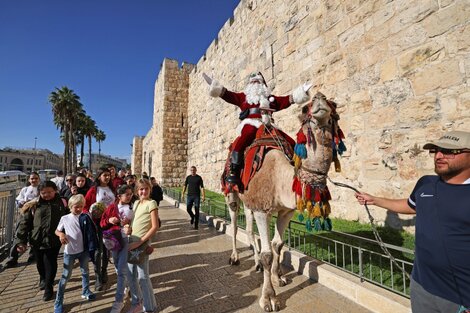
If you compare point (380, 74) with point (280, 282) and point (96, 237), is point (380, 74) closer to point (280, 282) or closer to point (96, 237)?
point (280, 282)

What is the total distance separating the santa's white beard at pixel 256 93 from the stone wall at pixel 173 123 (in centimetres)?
1443

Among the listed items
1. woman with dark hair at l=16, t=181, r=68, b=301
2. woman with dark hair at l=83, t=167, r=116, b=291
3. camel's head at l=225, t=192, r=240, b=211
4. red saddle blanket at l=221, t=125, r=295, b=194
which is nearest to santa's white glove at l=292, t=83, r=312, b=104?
red saddle blanket at l=221, t=125, r=295, b=194

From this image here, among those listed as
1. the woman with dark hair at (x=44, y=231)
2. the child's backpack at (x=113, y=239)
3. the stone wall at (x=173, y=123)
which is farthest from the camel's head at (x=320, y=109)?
the stone wall at (x=173, y=123)

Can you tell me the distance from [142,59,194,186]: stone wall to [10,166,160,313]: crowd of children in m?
13.4

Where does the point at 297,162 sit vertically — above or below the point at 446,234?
above

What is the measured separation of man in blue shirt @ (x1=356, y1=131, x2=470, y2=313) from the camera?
1.33m

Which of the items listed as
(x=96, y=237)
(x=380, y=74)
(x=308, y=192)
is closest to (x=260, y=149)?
(x=308, y=192)

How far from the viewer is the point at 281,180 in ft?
9.02

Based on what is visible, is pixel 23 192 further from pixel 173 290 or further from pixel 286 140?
pixel 286 140

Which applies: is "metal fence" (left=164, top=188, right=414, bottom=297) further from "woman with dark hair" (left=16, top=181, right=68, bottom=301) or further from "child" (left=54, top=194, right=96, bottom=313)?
"woman with dark hair" (left=16, top=181, right=68, bottom=301)

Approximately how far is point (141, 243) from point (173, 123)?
51.2ft

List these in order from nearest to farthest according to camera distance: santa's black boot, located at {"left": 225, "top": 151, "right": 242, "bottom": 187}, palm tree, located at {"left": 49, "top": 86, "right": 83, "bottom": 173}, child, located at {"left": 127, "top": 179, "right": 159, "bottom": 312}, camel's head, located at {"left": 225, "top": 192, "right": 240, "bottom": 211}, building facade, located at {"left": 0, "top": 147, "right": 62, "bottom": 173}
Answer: child, located at {"left": 127, "top": 179, "right": 159, "bottom": 312}
santa's black boot, located at {"left": 225, "top": 151, "right": 242, "bottom": 187}
camel's head, located at {"left": 225, "top": 192, "right": 240, "bottom": 211}
palm tree, located at {"left": 49, "top": 86, "right": 83, "bottom": 173}
building facade, located at {"left": 0, "top": 147, "right": 62, "bottom": 173}

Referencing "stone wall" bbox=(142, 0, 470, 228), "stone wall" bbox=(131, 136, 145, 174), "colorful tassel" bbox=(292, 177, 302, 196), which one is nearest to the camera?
"colorful tassel" bbox=(292, 177, 302, 196)

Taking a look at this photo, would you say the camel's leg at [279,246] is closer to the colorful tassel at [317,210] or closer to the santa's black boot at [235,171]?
the santa's black boot at [235,171]
